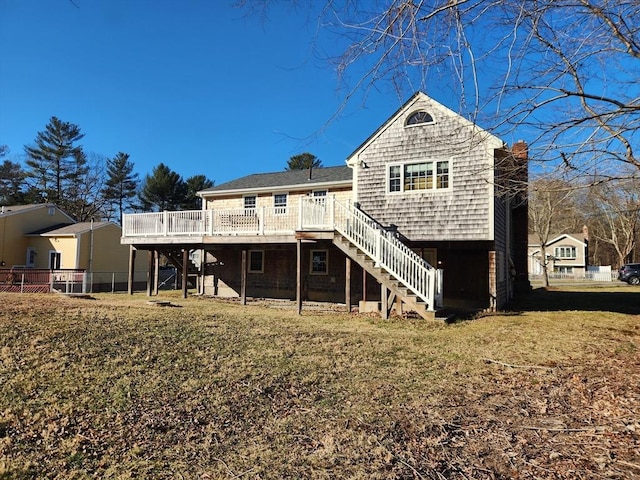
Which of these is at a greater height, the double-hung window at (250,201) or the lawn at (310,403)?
the double-hung window at (250,201)

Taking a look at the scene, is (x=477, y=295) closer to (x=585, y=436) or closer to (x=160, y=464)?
(x=585, y=436)

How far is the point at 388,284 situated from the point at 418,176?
4146 mm

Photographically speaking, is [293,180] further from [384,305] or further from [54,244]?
[54,244]

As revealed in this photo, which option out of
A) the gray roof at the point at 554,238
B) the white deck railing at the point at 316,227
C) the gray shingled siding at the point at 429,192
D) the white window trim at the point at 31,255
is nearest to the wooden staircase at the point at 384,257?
the white deck railing at the point at 316,227

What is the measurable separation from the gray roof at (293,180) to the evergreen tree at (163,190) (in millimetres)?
28842

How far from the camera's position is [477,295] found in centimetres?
1377

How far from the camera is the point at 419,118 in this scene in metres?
13.3

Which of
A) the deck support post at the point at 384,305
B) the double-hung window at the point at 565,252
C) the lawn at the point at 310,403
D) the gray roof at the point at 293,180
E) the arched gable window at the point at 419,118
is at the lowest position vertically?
the lawn at the point at 310,403

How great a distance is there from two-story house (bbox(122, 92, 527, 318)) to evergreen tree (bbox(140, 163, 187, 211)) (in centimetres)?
3077

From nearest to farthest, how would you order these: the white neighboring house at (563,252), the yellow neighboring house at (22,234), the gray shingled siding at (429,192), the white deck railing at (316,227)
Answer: the white deck railing at (316,227), the gray shingled siding at (429,192), the yellow neighboring house at (22,234), the white neighboring house at (563,252)

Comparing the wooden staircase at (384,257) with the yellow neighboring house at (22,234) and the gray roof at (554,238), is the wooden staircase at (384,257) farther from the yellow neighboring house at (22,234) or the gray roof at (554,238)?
the gray roof at (554,238)

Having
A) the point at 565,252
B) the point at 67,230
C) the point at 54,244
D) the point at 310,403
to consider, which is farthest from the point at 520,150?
the point at 565,252

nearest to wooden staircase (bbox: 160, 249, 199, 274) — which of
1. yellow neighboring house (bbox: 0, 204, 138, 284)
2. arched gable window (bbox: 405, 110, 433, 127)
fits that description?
yellow neighboring house (bbox: 0, 204, 138, 284)

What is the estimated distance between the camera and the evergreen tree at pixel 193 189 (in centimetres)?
4782
